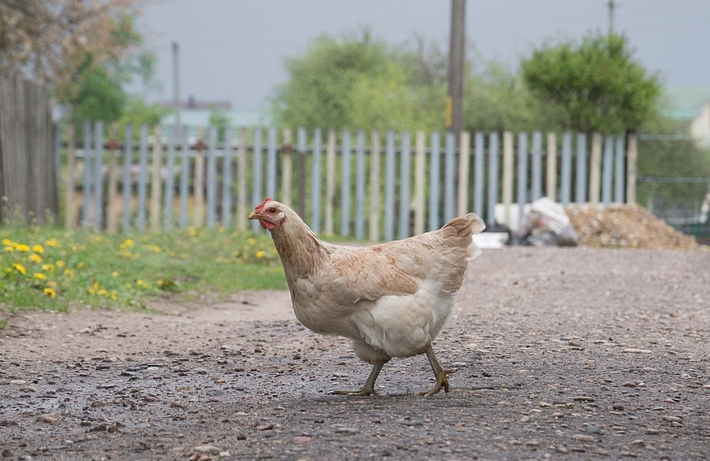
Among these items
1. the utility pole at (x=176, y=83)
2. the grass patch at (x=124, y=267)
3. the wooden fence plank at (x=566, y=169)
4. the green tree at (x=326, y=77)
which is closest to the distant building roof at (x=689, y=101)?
the green tree at (x=326, y=77)

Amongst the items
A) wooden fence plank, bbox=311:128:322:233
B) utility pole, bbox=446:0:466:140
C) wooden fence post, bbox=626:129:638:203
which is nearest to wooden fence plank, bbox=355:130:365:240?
wooden fence plank, bbox=311:128:322:233

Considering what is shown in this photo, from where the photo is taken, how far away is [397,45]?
3447cm

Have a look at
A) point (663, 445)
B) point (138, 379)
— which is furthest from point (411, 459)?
point (138, 379)

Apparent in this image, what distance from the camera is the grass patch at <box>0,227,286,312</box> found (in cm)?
748

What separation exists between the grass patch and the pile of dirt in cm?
522

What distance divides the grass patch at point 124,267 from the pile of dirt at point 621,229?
5.22 m

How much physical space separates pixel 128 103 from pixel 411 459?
158ft

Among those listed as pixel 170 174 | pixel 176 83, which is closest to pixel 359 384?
pixel 170 174

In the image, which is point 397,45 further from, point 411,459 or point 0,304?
point 411,459

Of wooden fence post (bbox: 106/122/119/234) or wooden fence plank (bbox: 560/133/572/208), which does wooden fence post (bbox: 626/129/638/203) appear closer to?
wooden fence plank (bbox: 560/133/572/208)

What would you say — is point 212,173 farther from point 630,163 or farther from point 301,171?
point 630,163

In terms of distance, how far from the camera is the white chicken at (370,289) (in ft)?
14.3

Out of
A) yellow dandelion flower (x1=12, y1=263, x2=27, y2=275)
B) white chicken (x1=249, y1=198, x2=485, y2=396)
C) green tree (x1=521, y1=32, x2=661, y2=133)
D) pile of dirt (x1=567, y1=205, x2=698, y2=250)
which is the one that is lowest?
pile of dirt (x1=567, y1=205, x2=698, y2=250)

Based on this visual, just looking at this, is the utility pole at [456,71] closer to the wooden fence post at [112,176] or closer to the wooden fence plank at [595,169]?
the wooden fence plank at [595,169]
